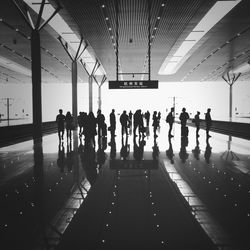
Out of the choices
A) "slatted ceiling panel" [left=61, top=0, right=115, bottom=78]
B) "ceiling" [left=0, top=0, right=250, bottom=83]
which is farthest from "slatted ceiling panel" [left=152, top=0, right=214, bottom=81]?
"slatted ceiling panel" [left=61, top=0, right=115, bottom=78]

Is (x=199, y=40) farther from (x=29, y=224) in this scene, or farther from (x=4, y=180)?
(x=29, y=224)

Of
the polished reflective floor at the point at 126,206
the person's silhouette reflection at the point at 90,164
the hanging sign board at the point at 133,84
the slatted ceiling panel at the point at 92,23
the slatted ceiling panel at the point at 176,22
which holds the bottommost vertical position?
the person's silhouette reflection at the point at 90,164

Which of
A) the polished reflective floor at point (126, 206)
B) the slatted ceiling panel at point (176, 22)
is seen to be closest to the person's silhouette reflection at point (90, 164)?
the polished reflective floor at point (126, 206)

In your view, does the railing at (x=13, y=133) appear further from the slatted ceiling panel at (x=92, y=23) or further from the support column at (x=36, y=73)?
the slatted ceiling panel at (x=92, y=23)

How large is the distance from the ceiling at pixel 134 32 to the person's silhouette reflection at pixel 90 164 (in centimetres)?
632

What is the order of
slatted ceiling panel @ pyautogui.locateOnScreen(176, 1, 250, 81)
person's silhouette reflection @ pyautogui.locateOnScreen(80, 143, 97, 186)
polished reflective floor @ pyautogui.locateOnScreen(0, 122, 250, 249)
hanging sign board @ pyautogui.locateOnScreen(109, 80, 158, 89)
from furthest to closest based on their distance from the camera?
slatted ceiling panel @ pyautogui.locateOnScreen(176, 1, 250, 81) → hanging sign board @ pyautogui.locateOnScreen(109, 80, 158, 89) → person's silhouette reflection @ pyautogui.locateOnScreen(80, 143, 97, 186) → polished reflective floor @ pyautogui.locateOnScreen(0, 122, 250, 249)

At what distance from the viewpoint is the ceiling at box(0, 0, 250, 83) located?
543 inches

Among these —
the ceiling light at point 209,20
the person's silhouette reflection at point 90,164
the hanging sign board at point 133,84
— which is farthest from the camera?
the hanging sign board at point 133,84

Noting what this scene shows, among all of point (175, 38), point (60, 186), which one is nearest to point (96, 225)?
point (60, 186)

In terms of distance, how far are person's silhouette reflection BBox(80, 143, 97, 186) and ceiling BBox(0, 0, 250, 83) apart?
632 cm

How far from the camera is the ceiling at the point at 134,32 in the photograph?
13.8 meters

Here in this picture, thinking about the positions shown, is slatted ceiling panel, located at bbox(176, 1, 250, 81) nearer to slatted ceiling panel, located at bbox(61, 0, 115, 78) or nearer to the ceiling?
the ceiling

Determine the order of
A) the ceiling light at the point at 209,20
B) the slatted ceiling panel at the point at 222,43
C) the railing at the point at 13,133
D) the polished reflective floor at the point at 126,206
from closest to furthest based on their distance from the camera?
the polished reflective floor at the point at 126,206
the ceiling light at the point at 209,20
the railing at the point at 13,133
the slatted ceiling panel at the point at 222,43

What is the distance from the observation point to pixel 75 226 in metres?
3.67
